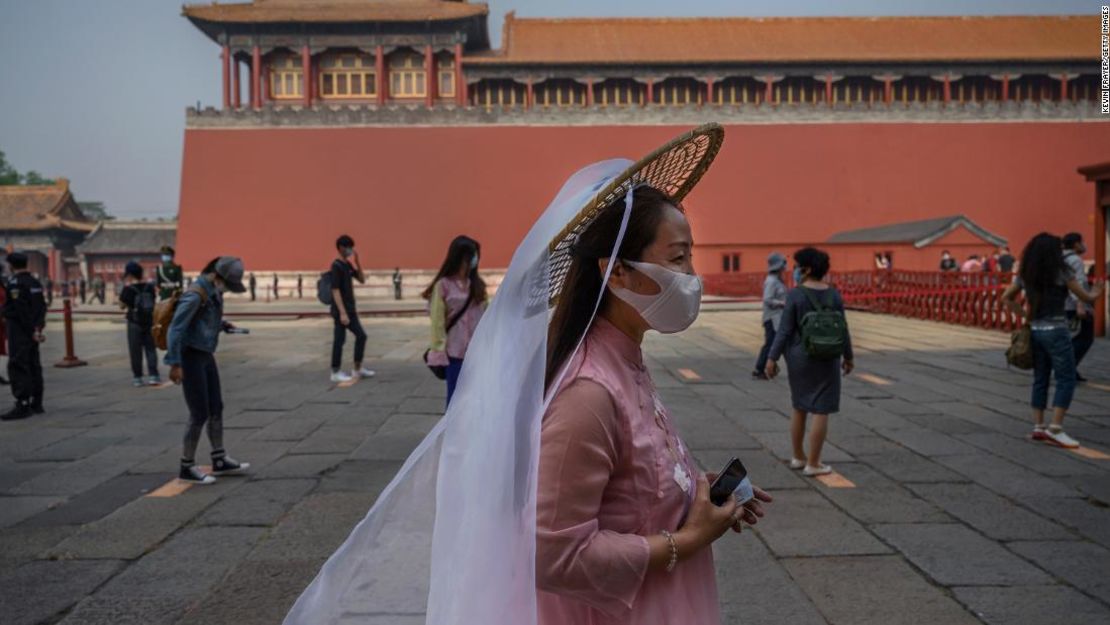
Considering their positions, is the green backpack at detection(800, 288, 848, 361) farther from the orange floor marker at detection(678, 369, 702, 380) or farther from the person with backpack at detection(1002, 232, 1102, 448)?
the orange floor marker at detection(678, 369, 702, 380)

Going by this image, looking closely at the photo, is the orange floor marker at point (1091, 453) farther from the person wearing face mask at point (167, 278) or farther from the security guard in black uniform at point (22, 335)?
the person wearing face mask at point (167, 278)

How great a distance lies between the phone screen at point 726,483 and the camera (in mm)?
1529

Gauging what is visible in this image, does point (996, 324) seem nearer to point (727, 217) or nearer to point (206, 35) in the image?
point (727, 217)

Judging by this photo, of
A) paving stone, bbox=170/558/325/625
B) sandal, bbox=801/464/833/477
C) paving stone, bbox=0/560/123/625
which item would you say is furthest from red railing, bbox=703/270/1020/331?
paving stone, bbox=0/560/123/625

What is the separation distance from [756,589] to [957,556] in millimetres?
884

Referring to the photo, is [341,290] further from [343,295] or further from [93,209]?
[93,209]

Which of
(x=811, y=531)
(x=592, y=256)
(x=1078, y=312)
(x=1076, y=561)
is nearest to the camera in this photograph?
(x=592, y=256)

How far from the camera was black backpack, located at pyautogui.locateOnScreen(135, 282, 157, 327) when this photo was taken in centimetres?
821

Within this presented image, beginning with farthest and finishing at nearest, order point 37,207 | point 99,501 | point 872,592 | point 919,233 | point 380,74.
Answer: point 37,207
point 380,74
point 919,233
point 99,501
point 872,592

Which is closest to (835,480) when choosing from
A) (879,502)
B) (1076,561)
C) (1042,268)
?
(879,502)

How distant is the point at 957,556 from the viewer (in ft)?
11.4

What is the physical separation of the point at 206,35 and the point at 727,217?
1689cm

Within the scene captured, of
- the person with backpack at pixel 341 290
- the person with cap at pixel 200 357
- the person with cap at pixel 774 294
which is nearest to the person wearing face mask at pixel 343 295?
the person with backpack at pixel 341 290

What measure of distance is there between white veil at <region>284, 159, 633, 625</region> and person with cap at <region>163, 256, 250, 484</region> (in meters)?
3.44
